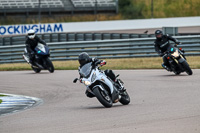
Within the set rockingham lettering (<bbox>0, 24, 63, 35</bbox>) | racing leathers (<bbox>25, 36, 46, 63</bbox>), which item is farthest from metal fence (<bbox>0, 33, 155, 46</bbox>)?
racing leathers (<bbox>25, 36, 46, 63</bbox>)

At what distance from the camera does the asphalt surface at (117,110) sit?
721 cm

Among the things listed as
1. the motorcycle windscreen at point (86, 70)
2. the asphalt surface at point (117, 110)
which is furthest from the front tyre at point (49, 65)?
the motorcycle windscreen at point (86, 70)

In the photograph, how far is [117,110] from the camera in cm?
930

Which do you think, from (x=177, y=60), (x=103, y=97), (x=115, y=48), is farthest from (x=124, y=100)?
(x=115, y=48)

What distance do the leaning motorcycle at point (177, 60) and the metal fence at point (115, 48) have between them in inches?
318

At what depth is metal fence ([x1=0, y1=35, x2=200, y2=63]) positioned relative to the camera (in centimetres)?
2405

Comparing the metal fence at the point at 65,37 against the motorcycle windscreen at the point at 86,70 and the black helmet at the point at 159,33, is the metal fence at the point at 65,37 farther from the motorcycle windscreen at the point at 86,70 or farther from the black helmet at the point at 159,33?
the motorcycle windscreen at the point at 86,70

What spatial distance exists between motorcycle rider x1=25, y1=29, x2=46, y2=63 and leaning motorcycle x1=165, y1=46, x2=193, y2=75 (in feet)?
19.0

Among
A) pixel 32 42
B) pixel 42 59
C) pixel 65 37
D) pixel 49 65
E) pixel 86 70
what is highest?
pixel 86 70

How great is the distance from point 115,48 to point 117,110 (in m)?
16.1

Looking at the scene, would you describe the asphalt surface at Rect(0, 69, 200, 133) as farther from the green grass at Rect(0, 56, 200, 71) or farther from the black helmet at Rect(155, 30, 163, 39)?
the green grass at Rect(0, 56, 200, 71)

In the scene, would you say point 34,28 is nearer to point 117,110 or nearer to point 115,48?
point 115,48

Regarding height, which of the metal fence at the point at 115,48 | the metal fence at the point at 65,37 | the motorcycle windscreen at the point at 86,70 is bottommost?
the metal fence at the point at 65,37

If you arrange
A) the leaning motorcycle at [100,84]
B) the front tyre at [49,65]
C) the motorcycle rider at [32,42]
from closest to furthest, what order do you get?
the leaning motorcycle at [100,84] → the front tyre at [49,65] → the motorcycle rider at [32,42]
